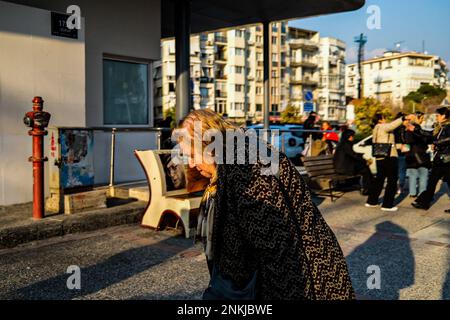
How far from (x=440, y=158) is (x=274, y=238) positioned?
729cm

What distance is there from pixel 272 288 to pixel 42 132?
16.2 feet

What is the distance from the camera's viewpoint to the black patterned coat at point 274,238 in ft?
6.60

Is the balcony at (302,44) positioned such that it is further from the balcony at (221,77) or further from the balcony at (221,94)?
the balcony at (221,94)

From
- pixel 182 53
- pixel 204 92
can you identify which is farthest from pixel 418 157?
pixel 204 92

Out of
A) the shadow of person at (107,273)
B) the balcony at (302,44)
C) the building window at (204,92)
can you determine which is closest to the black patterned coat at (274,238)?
the shadow of person at (107,273)

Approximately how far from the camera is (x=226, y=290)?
2131mm

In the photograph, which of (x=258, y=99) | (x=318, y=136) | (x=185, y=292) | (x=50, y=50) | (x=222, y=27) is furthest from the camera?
(x=258, y=99)

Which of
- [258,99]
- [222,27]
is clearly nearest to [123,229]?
[222,27]

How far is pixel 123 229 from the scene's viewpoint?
662 cm

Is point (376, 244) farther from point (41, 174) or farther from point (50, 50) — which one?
point (50, 50)

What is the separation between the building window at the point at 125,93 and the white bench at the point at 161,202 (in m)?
3.33

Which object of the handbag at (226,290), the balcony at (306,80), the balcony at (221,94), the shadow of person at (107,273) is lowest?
the shadow of person at (107,273)

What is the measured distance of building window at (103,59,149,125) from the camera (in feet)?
31.6
